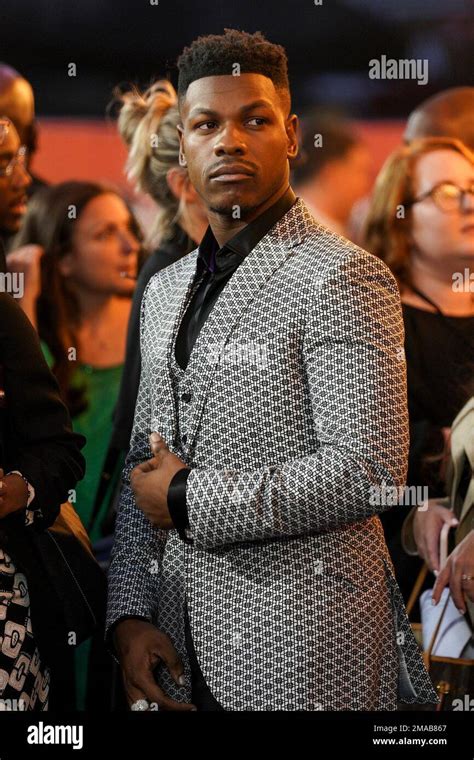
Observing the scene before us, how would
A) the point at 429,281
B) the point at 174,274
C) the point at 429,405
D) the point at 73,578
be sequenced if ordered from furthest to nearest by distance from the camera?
the point at 429,281
the point at 429,405
the point at 174,274
the point at 73,578

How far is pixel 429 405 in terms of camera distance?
400cm

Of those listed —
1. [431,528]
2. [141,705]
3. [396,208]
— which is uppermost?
[396,208]

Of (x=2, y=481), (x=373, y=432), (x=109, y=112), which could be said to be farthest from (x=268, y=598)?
(x=109, y=112)

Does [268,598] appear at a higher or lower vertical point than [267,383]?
lower

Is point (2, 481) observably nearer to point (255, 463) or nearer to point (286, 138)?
point (255, 463)

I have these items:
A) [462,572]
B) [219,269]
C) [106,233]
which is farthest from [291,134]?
[106,233]

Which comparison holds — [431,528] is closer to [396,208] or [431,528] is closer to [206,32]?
[396,208]

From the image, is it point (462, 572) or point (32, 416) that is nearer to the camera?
point (32, 416)

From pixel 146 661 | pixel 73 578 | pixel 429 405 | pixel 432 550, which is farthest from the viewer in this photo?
pixel 429 405

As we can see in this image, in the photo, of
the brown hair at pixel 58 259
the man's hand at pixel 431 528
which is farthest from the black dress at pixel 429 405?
the brown hair at pixel 58 259

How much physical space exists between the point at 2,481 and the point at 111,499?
1788mm

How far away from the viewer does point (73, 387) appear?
4281 millimetres

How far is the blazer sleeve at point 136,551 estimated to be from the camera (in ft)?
8.52

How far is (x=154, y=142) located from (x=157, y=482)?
6.78 feet
